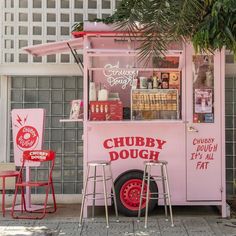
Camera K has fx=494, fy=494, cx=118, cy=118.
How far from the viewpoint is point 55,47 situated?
7508 mm

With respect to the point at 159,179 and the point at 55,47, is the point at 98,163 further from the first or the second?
the point at 55,47

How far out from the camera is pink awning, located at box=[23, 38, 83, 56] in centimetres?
734

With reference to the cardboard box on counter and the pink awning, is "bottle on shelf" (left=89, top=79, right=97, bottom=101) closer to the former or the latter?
the cardboard box on counter

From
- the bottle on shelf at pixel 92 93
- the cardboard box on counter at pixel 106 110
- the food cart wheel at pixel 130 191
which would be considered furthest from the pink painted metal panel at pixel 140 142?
the bottle on shelf at pixel 92 93

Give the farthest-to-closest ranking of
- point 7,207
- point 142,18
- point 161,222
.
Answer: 1. point 7,207
2. point 161,222
3. point 142,18

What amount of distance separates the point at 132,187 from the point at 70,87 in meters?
2.32

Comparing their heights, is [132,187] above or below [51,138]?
below

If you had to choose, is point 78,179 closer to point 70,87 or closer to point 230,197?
point 70,87

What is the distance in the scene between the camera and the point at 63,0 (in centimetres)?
864

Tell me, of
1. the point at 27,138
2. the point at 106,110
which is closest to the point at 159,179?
the point at 106,110

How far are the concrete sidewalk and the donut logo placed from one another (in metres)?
1.10

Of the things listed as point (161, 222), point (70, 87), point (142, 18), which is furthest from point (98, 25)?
point (161, 222)

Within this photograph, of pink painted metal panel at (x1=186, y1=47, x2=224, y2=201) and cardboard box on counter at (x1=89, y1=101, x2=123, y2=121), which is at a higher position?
cardboard box on counter at (x1=89, y1=101, x2=123, y2=121)

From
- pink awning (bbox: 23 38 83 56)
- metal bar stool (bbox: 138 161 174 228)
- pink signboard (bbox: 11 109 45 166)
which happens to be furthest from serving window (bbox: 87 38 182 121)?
pink signboard (bbox: 11 109 45 166)
